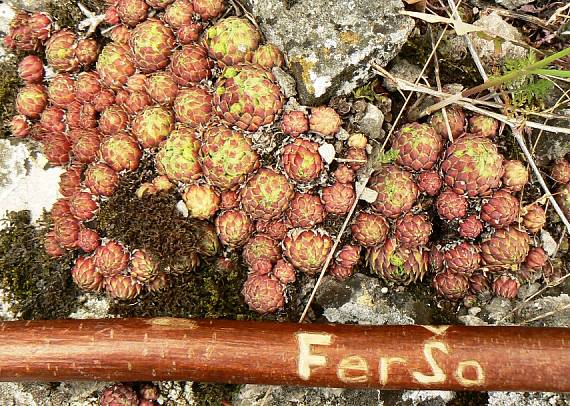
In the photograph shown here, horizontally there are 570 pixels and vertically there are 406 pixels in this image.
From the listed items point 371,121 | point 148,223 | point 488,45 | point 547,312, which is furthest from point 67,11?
point 547,312

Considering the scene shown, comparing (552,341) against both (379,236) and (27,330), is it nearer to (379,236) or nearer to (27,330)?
(379,236)

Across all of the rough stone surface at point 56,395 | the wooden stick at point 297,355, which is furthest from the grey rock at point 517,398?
the rough stone surface at point 56,395

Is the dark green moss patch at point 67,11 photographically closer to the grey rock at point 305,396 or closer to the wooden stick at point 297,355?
the wooden stick at point 297,355

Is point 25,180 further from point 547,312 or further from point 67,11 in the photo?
point 547,312

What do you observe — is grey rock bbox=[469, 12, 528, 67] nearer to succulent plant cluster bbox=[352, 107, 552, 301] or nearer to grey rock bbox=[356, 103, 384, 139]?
succulent plant cluster bbox=[352, 107, 552, 301]

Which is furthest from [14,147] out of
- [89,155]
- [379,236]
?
[379,236]

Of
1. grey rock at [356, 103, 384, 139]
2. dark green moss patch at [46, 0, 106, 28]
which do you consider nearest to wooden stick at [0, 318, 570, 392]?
grey rock at [356, 103, 384, 139]

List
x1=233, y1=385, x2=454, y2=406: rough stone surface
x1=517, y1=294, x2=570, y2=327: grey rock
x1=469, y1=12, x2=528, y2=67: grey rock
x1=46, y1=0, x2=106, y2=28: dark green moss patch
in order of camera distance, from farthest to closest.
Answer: x1=46, y1=0, x2=106, y2=28: dark green moss patch
x1=469, y1=12, x2=528, y2=67: grey rock
x1=517, y1=294, x2=570, y2=327: grey rock
x1=233, y1=385, x2=454, y2=406: rough stone surface
